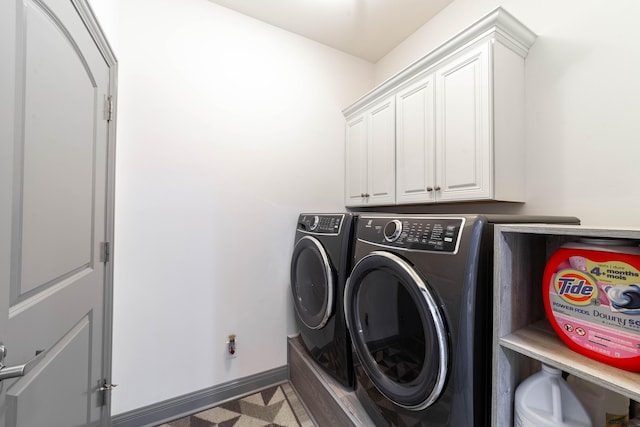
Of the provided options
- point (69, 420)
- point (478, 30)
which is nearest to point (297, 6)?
point (478, 30)

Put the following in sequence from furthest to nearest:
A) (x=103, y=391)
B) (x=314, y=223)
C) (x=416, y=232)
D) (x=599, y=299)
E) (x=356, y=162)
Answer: (x=356, y=162)
(x=314, y=223)
(x=103, y=391)
(x=416, y=232)
(x=599, y=299)

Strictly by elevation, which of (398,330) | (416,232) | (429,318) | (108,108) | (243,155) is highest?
(108,108)

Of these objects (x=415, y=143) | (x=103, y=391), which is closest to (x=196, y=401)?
(x=103, y=391)

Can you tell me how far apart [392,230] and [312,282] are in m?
0.80

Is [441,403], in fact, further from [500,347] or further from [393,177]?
[393,177]

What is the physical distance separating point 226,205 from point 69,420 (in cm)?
120

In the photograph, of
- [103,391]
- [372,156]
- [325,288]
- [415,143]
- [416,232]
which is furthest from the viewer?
[372,156]

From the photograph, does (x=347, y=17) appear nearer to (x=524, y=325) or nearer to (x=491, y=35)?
(x=491, y=35)

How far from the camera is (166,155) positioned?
159cm

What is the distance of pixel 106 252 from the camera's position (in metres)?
1.33

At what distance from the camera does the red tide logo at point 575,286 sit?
695mm

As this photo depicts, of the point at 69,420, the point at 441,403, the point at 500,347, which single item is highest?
the point at 500,347

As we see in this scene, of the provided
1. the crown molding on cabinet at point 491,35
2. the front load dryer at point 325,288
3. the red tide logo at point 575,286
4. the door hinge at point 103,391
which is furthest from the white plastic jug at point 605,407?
the door hinge at point 103,391

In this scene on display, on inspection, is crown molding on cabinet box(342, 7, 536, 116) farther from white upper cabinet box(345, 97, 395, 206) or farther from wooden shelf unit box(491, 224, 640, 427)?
wooden shelf unit box(491, 224, 640, 427)
